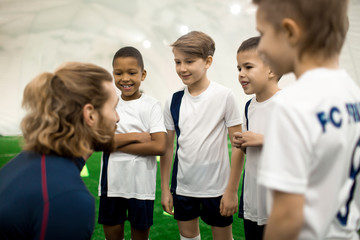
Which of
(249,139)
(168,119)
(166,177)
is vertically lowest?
(166,177)

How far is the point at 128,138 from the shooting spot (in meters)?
2.37

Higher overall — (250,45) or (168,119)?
(250,45)

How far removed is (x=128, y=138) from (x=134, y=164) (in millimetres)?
217

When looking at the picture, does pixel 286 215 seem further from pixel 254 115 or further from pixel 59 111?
pixel 254 115

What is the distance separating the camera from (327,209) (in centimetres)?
90

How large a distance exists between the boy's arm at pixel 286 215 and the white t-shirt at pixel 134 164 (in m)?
1.63

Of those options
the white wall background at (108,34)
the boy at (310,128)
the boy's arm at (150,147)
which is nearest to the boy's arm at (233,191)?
the boy's arm at (150,147)

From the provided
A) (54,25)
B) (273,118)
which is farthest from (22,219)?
(54,25)

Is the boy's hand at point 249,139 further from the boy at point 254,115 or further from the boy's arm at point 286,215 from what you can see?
the boy's arm at point 286,215

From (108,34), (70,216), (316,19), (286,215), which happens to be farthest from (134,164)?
(108,34)

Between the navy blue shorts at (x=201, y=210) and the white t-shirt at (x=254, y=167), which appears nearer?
the white t-shirt at (x=254, y=167)

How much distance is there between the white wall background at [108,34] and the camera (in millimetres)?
9438

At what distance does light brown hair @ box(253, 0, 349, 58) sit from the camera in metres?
0.89

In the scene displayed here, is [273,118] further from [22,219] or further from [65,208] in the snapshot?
[22,219]
